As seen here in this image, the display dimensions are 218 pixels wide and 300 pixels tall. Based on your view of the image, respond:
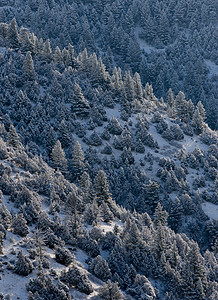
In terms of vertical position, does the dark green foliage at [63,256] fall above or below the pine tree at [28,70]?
above

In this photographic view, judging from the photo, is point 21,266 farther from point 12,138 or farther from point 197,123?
point 197,123

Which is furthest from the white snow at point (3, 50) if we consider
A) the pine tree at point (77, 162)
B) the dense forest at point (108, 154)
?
the pine tree at point (77, 162)

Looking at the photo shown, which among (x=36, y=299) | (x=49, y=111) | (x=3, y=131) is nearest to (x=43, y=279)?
(x=36, y=299)

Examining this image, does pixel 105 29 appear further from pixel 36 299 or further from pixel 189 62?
pixel 36 299

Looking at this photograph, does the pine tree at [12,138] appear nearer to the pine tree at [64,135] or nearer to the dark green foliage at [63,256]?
the pine tree at [64,135]

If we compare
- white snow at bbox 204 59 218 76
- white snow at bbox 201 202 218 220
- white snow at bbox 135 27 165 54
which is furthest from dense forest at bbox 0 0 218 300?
white snow at bbox 135 27 165 54

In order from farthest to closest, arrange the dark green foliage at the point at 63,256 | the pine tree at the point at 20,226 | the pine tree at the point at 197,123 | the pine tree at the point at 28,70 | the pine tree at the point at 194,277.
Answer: the pine tree at the point at 197,123, the pine tree at the point at 28,70, the pine tree at the point at 194,277, the pine tree at the point at 20,226, the dark green foliage at the point at 63,256
